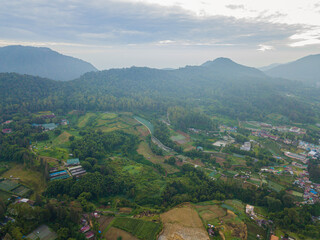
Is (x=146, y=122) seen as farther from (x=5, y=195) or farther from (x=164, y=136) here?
(x=5, y=195)

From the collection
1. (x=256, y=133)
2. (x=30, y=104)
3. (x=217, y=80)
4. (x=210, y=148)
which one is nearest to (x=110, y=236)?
(x=210, y=148)

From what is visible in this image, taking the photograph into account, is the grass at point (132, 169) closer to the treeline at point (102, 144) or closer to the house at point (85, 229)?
the treeline at point (102, 144)

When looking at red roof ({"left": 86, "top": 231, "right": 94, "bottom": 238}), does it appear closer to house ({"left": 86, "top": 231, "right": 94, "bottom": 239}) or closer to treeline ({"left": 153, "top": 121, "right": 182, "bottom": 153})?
house ({"left": 86, "top": 231, "right": 94, "bottom": 239})

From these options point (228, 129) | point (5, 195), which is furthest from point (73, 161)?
point (228, 129)

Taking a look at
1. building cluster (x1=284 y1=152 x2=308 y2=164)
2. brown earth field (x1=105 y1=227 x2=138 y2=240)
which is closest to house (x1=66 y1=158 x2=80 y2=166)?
brown earth field (x1=105 y1=227 x2=138 y2=240)

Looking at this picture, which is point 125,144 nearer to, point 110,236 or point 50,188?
point 50,188
